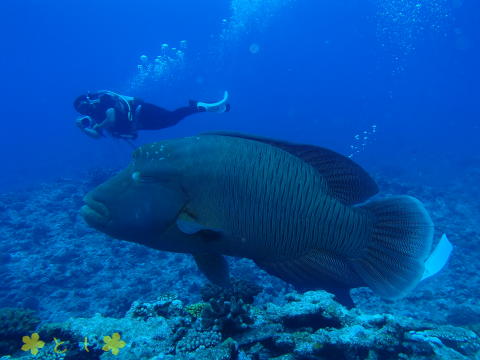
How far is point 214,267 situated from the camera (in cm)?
210

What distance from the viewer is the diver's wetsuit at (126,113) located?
938 centimetres

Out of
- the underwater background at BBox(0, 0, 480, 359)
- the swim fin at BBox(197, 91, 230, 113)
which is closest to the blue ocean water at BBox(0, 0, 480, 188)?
the underwater background at BBox(0, 0, 480, 359)

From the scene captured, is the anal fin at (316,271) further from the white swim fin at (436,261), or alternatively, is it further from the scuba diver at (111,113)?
the scuba diver at (111,113)

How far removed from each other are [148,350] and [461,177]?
24804 mm

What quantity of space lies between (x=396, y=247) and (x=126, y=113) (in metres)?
8.88

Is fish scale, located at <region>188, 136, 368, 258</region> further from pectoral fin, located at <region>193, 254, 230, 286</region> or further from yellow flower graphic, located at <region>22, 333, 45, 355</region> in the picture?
yellow flower graphic, located at <region>22, 333, 45, 355</region>

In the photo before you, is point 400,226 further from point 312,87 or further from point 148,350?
point 312,87

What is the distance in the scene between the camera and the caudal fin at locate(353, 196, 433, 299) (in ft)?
6.11

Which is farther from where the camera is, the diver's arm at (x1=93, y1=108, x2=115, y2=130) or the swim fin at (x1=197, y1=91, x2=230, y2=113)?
the swim fin at (x1=197, y1=91, x2=230, y2=113)

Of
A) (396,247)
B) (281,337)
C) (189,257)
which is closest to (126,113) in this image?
(189,257)

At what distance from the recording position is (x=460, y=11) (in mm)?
84375

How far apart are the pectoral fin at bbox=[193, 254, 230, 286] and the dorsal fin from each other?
80 centimetres

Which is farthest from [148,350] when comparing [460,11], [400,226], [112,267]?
[460,11]

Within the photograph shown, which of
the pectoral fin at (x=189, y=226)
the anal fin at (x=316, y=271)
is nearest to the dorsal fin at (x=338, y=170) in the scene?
the anal fin at (x=316, y=271)
